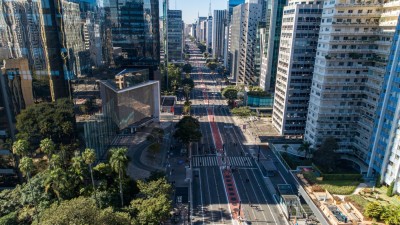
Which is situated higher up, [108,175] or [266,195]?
[108,175]

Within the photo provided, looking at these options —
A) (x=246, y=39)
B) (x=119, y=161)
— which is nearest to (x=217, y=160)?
(x=119, y=161)

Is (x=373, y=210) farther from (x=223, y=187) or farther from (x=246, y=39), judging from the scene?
(x=246, y=39)

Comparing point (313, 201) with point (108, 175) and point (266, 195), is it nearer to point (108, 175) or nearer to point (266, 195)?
point (266, 195)

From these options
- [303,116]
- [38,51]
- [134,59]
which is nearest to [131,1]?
[134,59]

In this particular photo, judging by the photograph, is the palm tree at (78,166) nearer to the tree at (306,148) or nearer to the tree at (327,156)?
the tree at (327,156)

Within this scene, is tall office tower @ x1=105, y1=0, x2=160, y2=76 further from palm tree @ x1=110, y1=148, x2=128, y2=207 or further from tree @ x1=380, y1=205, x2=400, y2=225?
tree @ x1=380, y1=205, x2=400, y2=225

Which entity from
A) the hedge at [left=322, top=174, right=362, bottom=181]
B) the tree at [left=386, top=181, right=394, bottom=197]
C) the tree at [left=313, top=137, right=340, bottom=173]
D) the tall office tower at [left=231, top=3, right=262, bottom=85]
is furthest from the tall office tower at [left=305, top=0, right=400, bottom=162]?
the tall office tower at [left=231, top=3, right=262, bottom=85]

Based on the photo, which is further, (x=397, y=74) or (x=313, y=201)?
(x=397, y=74)
